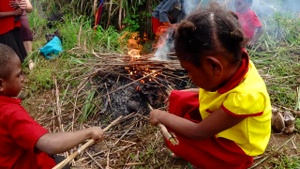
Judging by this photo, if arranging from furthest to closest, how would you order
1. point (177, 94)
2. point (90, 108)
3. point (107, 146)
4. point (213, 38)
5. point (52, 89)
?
point (52, 89), point (90, 108), point (107, 146), point (177, 94), point (213, 38)

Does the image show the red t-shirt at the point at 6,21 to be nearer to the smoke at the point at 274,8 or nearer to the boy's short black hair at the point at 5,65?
the boy's short black hair at the point at 5,65

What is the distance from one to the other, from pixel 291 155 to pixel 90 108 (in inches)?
82.2

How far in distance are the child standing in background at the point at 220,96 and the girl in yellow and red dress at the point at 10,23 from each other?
3.61 metres

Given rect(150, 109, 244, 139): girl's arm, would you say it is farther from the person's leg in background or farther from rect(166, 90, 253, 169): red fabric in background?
the person's leg in background

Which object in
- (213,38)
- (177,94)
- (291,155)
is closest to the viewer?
(213,38)

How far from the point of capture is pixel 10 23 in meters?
5.38

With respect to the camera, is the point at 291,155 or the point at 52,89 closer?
the point at 291,155

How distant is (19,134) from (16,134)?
0.08ft

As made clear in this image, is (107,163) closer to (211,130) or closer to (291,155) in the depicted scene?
(211,130)

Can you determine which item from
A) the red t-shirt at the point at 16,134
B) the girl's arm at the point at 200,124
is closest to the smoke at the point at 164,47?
the girl's arm at the point at 200,124

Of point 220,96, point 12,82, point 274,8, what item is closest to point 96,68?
point 12,82

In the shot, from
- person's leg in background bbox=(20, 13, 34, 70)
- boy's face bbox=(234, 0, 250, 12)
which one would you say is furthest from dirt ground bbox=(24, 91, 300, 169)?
boy's face bbox=(234, 0, 250, 12)

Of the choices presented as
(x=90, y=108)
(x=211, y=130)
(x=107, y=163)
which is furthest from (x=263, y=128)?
(x=90, y=108)

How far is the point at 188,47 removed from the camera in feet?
7.09
